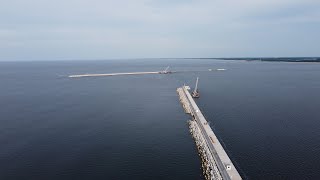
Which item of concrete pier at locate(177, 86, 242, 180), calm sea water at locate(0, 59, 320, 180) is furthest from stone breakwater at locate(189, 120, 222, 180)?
calm sea water at locate(0, 59, 320, 180)

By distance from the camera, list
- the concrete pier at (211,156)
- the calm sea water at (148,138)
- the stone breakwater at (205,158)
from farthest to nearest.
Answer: the calm sea water at (148,138), the stone breakwater at (205,158), the concrete pier at (211,156)

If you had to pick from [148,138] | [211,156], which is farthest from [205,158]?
[148,138]

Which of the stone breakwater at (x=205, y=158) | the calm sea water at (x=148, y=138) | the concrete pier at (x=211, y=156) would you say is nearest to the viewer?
the concrete pier at (x=211, y=156)

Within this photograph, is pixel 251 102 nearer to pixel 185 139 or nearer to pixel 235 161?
pixel 185 139

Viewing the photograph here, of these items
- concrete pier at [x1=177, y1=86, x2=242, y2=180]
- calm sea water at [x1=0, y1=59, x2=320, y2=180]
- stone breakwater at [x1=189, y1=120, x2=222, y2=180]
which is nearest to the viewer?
concrete pier at [x1=177, y1=86, x2=242, y2=180]

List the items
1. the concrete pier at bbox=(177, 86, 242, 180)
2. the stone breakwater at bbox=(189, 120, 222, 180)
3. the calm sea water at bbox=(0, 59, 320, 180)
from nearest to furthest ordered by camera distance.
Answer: the concrete pier at bbox=(177, 86, 242, 180) < the stone breakwater at bbox=(189, 120, 222, 180) < the calm sea water at bbox=(0, 59, 320, 180)

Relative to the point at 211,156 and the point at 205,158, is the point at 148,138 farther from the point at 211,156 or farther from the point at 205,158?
the point at 211,156

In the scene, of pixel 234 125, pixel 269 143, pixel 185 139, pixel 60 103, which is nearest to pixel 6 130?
pixel 60 103

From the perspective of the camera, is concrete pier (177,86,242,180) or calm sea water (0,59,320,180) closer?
concrete pier (177,86,242,180)

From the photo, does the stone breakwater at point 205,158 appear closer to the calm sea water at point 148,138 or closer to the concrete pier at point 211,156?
the concrete pier at point 211,156

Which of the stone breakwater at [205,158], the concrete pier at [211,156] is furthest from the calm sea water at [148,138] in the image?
the concrete pier at [211,156]

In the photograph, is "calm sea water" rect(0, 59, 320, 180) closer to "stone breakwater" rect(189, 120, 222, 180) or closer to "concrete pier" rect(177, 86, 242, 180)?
"stone breakwater" rect(189, 120, 222, 180)
